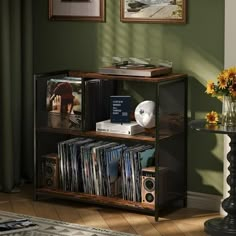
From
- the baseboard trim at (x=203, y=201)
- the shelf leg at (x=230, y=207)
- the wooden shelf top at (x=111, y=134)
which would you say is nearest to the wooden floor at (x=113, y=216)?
the baseboard trim at (x=203, y=201)

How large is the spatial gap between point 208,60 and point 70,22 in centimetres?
114

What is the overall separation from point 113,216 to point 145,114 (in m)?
0.71

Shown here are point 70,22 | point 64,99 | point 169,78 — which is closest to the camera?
point 169,78

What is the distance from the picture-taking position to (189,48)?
4.99 m

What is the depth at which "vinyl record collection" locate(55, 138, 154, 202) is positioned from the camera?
Answer: 495 cm

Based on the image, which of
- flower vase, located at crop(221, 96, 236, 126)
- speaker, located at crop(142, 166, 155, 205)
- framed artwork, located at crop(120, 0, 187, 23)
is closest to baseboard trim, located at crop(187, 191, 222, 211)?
speaker, located at crop(142, 166, 155, 205)

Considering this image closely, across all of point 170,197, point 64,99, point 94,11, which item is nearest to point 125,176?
point 170,197

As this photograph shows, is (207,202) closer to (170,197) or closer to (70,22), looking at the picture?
(170,197)

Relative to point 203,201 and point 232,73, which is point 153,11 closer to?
point 232,73

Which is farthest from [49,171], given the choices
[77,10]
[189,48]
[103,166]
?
[189,48]

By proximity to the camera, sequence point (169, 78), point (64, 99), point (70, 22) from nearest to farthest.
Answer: point (169, 78) → point (64, 99) → point (70, 22)

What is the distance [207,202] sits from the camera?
16.6 feet

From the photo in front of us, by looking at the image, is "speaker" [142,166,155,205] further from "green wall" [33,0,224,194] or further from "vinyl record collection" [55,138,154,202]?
"green wall" [33,0,224,194]

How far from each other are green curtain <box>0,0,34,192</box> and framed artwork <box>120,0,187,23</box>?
803 mm
